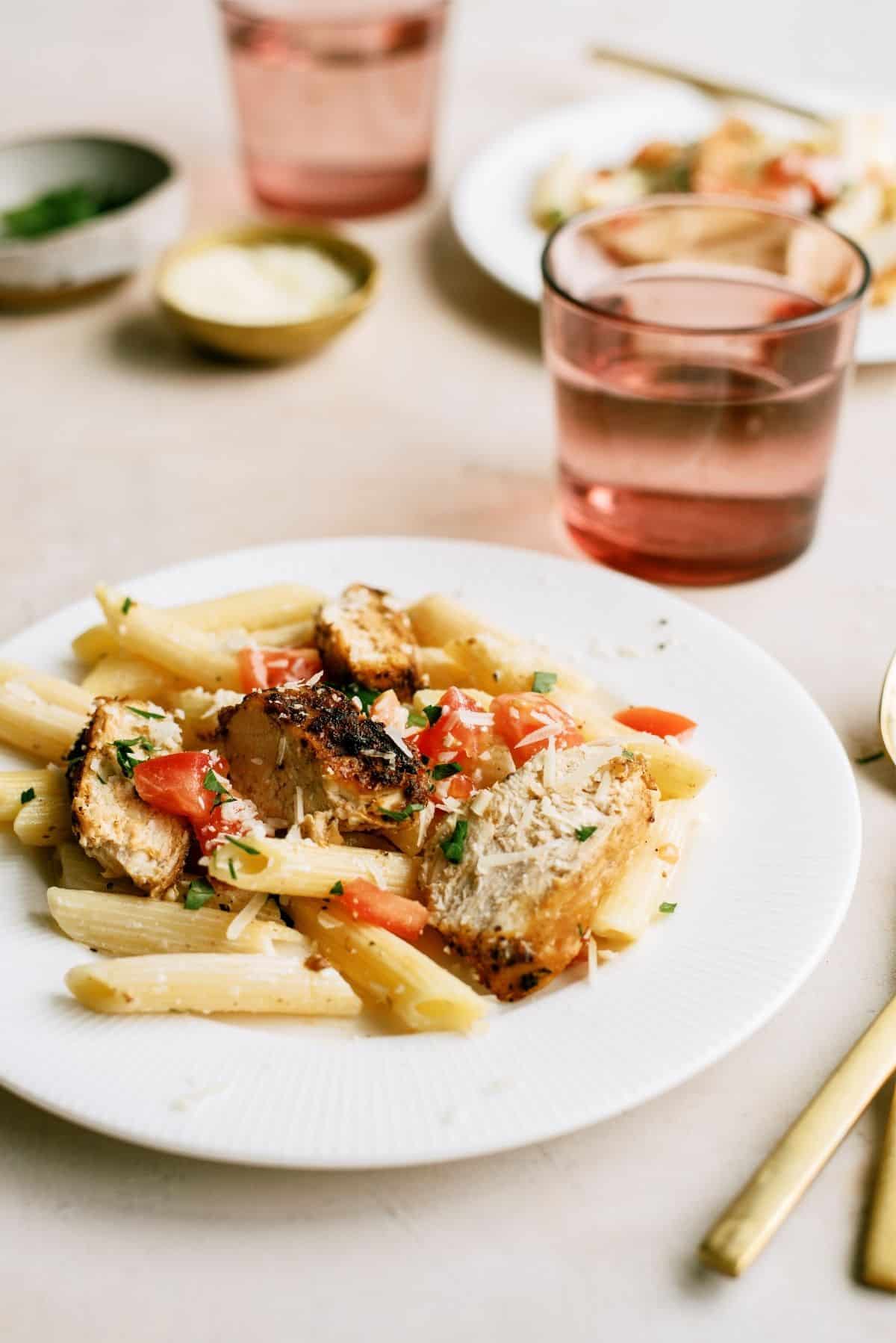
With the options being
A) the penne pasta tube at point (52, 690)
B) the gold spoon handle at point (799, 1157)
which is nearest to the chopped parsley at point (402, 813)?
the penne pasta tube at point (52, 690)

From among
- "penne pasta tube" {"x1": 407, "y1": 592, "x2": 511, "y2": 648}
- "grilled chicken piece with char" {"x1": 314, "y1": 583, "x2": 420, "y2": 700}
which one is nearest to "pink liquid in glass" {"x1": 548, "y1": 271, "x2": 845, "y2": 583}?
"penne pasta tube" {"x1": 407, "y1": 592, "x2": 511, "y2": 648}

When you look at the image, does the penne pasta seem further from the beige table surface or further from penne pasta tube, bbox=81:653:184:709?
the beige table surface

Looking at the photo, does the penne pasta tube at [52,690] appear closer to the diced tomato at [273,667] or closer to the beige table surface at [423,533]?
the diced tomato at [273,667]

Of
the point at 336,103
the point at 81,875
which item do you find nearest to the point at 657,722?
the point at 81,875

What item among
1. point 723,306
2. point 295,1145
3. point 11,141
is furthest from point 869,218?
point 295,1145

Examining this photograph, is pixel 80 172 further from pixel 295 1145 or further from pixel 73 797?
pixel 295 1145

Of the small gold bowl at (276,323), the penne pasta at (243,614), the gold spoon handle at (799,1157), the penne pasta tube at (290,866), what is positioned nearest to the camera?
the gold spoon handle at (799,1157)
